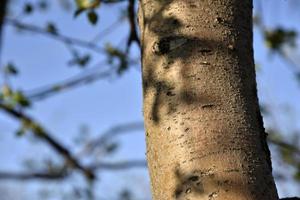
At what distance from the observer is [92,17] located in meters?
2.21

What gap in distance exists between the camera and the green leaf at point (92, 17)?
2.21m

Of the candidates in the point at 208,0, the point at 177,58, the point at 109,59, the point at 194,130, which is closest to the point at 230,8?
the point at 208,0

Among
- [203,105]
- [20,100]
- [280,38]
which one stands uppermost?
[280,38]

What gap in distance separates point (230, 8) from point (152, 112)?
234 millimetres

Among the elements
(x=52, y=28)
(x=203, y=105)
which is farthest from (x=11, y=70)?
(x=203, y=105)

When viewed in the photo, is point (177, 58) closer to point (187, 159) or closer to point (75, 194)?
point (187, 159)

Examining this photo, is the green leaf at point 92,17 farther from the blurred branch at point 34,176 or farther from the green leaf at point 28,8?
the blurred branch at point 34,176

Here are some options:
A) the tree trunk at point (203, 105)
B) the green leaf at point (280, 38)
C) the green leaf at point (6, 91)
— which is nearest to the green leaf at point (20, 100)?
the green leaf at point (6, 91)

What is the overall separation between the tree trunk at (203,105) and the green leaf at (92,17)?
96 centimetres

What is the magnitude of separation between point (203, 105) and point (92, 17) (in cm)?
115

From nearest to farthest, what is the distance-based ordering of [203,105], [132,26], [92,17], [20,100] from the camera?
[203,105] < [92,17] < [132,26] < [20,100]

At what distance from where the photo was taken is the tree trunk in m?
1.09

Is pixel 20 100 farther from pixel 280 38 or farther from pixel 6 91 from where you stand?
pixel 280 38

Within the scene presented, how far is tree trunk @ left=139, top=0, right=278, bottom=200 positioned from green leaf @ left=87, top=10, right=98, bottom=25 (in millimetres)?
955
